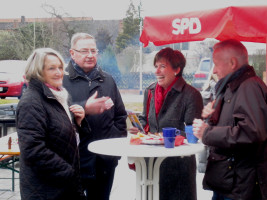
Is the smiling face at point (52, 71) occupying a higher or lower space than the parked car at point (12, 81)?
higher

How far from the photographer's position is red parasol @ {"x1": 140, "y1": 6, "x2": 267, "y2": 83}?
8.34 ft

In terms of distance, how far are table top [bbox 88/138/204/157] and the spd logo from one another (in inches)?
32.6

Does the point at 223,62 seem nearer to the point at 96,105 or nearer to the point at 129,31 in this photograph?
the point at 96,105

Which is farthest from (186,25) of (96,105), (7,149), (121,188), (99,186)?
(121,188)

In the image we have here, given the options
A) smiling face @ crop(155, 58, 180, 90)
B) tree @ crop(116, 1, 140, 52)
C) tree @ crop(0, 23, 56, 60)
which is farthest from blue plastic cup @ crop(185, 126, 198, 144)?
tree @ crop(116, 1, 140, 52)

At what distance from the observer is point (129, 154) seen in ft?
8.34

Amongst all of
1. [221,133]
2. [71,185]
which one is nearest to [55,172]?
[71,185]

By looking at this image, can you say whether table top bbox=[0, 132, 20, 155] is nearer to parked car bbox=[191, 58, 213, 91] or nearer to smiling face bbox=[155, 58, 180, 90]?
smiling face bbox=[155, 58, 180, 90]

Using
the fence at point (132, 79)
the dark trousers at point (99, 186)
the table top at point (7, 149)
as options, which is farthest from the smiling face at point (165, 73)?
the fence at point (132, 79)

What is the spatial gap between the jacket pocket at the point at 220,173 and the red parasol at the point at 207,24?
82cm

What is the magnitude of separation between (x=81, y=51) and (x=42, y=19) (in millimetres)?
10402

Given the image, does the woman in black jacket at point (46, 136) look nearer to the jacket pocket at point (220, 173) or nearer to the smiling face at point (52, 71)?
the smiling face at point (52, 71)

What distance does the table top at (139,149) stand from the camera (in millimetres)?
Result: 2559

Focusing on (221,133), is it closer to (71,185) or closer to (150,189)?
(150,189)
